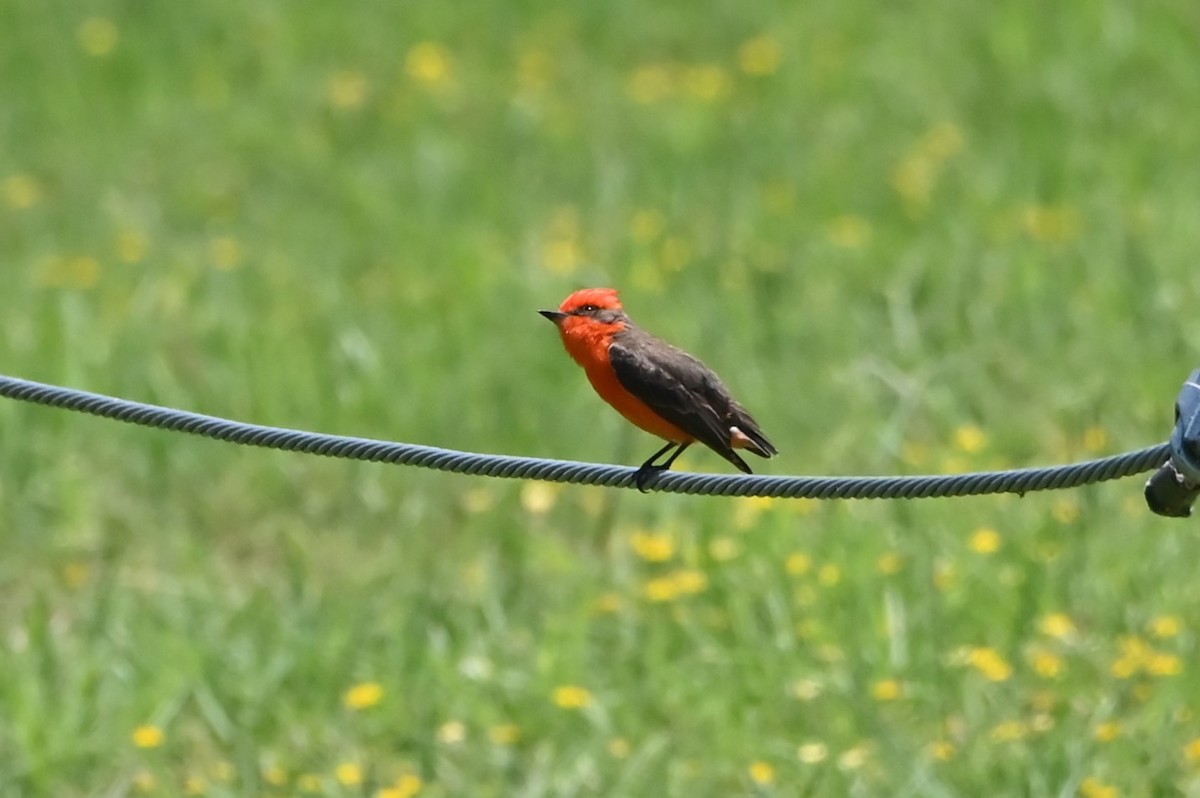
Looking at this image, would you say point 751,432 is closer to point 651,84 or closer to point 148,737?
point 148,737

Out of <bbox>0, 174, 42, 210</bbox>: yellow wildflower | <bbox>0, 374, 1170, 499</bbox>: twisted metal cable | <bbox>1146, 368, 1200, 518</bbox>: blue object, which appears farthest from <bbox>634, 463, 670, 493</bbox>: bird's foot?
<bbox>0, 174, 42, 210</bbox>: yellow wildflower

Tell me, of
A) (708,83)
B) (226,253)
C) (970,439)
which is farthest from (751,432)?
(708,83)

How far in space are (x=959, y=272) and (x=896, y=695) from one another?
111 inches

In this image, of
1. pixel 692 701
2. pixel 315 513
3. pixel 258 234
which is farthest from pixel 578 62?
pixel 692 701

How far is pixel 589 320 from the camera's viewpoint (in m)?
4.80

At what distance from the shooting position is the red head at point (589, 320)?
4.77 meters

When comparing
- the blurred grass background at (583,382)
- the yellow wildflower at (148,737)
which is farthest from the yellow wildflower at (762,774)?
the yellow wildflower at (148,737)

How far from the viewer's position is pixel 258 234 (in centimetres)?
898

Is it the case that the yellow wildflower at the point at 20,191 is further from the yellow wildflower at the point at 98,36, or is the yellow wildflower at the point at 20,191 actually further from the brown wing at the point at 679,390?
the brown wing at the point at 679,390

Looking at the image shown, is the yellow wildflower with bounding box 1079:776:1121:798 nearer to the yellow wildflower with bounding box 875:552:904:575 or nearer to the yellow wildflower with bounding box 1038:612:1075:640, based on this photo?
the yellow wildflower with bounding box 1038:612:1075:640

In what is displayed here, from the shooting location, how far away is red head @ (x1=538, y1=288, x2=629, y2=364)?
477 centimetres

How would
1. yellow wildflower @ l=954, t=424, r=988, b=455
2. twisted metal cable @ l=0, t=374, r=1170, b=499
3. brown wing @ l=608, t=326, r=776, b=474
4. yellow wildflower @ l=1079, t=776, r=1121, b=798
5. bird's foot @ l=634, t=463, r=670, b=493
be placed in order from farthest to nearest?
yellow wildflower @ l=954, t=424, r=988, b=455
yellow wildflower @ l=1079, t=776, r=1121, b=798
brown wing @ l=608, t=326, r=776, b=474
bird's foot @ l=634, t=463, r=670, b=493
twisted metal cable @ l=0, t=374, r=1170, b=499

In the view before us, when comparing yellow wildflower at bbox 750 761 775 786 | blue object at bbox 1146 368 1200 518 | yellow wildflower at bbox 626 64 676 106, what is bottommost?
yellow wildflower at bbox 750 761 775 786

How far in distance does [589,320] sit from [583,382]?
106 inches
